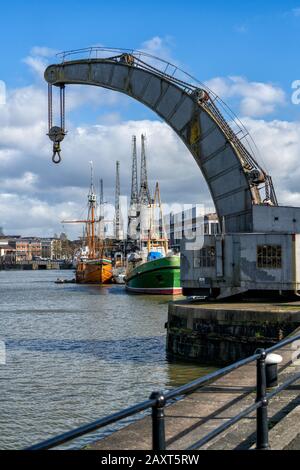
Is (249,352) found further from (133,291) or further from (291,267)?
(133,291)

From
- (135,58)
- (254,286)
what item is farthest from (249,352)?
(135,58)

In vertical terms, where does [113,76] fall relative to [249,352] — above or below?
above

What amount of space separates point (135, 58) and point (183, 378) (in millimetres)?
14546

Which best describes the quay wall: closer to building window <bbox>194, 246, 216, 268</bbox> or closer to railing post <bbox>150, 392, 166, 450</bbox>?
building window <bbox>194, 246, 216, 268</bbox>

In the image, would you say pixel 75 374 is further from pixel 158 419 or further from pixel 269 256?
pixel 158 419

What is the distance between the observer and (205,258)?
21219mm

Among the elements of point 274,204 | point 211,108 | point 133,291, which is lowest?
point 133,291

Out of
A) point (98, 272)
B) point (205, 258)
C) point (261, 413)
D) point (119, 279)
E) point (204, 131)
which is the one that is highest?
point (204, 131)

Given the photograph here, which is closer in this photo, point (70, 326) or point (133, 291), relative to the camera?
point (70, 326)

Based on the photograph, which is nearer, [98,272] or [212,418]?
[212,418]

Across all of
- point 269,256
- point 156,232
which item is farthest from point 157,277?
point 269,256

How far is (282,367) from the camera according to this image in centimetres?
1105

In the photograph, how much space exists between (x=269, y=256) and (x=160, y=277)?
40.0 m

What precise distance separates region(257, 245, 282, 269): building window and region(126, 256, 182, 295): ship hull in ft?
125
